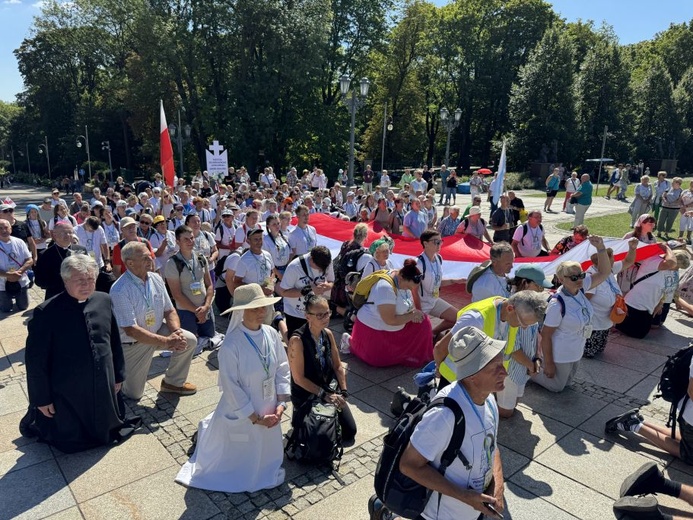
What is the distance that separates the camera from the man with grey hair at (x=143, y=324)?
16.6 feet

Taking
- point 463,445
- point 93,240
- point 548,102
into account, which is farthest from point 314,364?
point 548,102

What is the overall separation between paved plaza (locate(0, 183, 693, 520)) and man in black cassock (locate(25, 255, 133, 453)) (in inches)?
10.9

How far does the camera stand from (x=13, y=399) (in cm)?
577

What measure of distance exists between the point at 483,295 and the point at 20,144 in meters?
87.5

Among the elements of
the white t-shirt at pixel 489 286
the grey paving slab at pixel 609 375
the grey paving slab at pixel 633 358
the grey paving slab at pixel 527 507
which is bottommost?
the grey paving slab at pixel 527 507

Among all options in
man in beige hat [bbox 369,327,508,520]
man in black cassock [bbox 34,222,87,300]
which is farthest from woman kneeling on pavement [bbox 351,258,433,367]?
man in black cassock [bbox 34,222,87,300]

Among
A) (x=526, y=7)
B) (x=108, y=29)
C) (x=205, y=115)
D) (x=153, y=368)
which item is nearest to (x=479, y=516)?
(x=153, y=368)

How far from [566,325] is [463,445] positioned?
3.69 meters

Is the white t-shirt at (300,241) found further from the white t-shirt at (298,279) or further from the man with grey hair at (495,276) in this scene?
the man with grey hair at (495,276)

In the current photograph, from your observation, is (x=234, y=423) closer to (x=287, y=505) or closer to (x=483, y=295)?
(x=287, y=505)

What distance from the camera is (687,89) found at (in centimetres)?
4497

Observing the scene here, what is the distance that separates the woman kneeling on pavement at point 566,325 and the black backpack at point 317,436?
2792 millimetres

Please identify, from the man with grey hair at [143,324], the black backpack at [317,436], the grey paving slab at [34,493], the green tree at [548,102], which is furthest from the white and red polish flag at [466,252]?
the green tree at [548,102]

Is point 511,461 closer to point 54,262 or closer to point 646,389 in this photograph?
point 646,389
